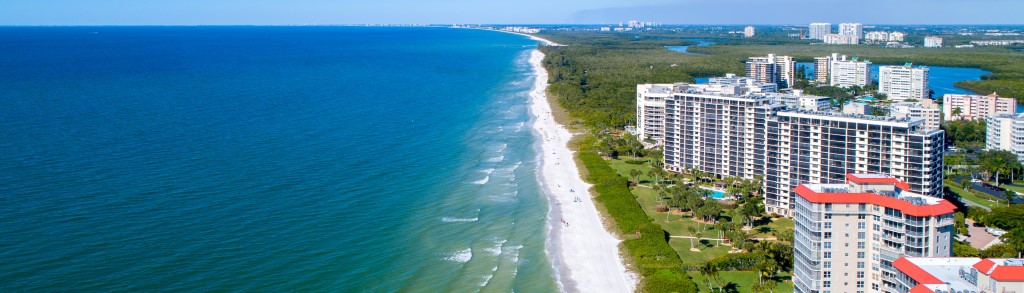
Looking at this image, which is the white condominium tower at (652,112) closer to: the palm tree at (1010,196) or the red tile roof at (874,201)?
the palm tree at (1010,196)

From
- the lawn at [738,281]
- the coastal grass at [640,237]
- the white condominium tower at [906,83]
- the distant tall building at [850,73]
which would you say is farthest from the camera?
the distant tall building at [850,73]

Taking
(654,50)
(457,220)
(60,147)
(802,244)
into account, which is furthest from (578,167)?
(654,50)

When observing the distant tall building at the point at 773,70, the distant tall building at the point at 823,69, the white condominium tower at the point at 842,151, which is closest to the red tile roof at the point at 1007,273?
the white condominium tower at the point at 842,151

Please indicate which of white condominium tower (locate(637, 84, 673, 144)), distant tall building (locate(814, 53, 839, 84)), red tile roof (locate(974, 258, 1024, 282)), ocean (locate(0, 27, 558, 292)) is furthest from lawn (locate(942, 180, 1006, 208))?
distant tall building (locate(814, 53, 839, 84))

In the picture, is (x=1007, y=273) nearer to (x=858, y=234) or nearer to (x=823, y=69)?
(x=858, y=234)

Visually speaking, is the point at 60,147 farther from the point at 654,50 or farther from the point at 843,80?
the point at 654,50

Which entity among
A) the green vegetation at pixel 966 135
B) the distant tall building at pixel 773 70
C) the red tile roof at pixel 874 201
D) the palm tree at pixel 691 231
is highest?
the distant tall building at pixel 773 70
